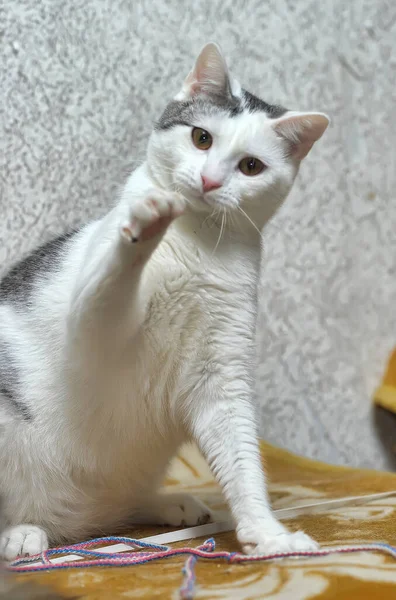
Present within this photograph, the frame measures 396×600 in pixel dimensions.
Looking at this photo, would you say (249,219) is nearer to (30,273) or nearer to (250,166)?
(250,166)

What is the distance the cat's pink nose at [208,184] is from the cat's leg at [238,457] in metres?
0.35

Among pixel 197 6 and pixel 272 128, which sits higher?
pixel 197 6

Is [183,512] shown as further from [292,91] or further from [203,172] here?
A: [292,91]

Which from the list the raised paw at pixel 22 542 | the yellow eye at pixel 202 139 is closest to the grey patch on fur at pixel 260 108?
the yellow eye at pixel 202 139

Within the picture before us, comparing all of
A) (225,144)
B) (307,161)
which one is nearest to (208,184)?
(225,144)

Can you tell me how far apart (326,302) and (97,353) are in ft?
3.99

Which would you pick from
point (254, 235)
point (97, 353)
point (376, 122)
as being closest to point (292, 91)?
point (376, 122)

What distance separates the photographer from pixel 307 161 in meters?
2.10

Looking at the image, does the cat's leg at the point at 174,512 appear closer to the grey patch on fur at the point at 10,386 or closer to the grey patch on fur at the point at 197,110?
the grey patch on fur at the point at 10,386

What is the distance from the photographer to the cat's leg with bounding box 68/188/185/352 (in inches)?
34.7

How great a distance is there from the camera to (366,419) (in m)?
2.16

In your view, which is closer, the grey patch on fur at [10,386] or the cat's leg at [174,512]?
the grey patch on fur at [10,386]

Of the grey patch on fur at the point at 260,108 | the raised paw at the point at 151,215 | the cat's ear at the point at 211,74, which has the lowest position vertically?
the raised paw at the point at 151,215

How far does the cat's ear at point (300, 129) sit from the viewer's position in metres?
1.26
